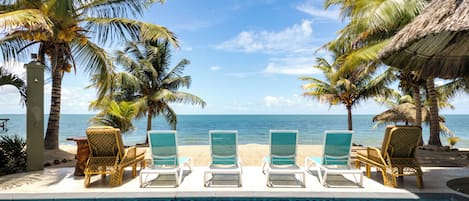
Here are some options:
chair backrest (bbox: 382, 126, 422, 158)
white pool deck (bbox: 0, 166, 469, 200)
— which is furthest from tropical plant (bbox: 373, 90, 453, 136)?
white pool deck (bbox: 0, 166, 469, 200)

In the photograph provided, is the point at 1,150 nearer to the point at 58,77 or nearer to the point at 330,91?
the point at 58,77

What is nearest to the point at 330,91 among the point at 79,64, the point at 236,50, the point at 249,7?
the point at 249,7

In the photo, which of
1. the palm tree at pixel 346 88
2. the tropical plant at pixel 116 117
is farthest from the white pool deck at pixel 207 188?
the palm tree at pixel 346 88

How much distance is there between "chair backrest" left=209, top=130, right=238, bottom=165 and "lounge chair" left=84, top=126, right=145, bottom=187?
5.24 ft

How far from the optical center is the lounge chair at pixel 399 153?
4.72m

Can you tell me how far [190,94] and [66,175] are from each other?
28.3 ft

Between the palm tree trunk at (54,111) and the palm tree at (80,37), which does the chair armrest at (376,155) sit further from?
the palm tree trunk at (54,111)

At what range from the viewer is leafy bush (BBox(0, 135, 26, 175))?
19.7 feet

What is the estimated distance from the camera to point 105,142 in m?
4.94

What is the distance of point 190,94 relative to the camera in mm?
13922

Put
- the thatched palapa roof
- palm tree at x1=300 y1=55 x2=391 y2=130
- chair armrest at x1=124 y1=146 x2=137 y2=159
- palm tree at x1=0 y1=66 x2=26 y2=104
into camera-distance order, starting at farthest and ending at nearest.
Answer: palm tree at x1=300 y1=55 x2=391 y2=130 → palm tree at x1=0 y1=66 x2=26 y2=104 → chair armrest at x1=124 y1=146 x2=137 y2=159 → the thatched palapa roof

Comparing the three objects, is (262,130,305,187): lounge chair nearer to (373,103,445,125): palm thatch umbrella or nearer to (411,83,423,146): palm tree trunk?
(411,83,423,146): palm tree trunk

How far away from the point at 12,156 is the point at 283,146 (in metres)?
6.20

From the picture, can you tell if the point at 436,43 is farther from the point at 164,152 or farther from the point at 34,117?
the point at 34,117
